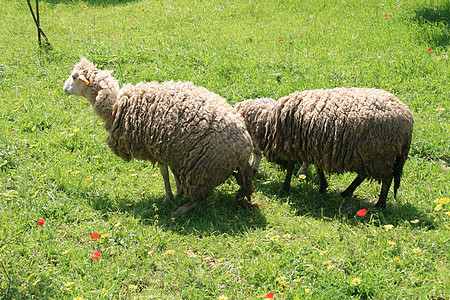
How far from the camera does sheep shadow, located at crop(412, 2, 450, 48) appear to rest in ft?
27.4

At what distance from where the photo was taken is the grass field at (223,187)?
11.3 feet

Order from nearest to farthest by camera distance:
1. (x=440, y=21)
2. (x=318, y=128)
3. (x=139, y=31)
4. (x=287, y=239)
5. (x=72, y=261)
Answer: (x=72, y=261) → (x=287, y=239) → (x=318, y=128) → (x=440, y=21) → (x=139, y=31)

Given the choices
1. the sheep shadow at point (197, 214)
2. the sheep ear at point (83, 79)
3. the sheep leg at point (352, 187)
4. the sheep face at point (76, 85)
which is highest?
the sheep ear at point (83, 79)

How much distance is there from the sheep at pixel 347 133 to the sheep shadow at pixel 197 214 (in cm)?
91

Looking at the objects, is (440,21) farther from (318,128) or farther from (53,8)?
(53,8)

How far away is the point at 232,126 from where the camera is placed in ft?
14.5

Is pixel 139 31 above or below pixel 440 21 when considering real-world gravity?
below

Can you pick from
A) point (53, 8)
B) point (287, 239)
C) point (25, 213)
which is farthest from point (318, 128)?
point (53, 8)

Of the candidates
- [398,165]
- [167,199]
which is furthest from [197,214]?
[398,165]

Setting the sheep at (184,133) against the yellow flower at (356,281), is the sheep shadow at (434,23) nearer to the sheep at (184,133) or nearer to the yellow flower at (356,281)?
the sheep at (184,133)

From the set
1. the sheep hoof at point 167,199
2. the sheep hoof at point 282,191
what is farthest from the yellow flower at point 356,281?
the sheep hoof at point 167,199

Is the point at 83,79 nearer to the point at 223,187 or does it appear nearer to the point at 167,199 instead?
the point at 167,199

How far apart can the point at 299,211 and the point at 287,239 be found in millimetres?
849

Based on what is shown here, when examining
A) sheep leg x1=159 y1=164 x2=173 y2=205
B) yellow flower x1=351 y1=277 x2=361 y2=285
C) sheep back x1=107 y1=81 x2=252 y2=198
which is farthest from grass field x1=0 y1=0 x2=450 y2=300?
sheep back x1=107 y1=81 x2=252 y2=198
